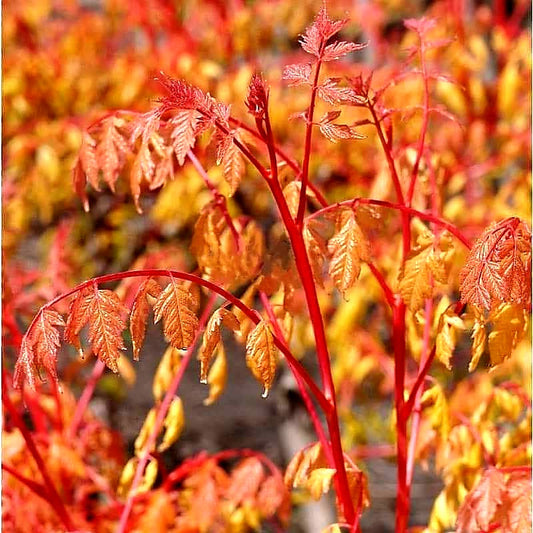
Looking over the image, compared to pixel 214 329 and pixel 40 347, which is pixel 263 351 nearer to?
pixel 214 329

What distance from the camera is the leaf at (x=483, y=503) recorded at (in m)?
1.04

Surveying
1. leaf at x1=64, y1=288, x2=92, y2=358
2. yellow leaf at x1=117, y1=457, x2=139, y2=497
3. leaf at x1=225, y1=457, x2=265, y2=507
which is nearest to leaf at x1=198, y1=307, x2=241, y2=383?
leaf at x1=64, y1=288, x2=92, y2=358

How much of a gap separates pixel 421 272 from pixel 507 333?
0.11m

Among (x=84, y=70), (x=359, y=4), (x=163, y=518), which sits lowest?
(x=163, y=518)

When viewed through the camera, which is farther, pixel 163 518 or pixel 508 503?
pixel 163 518

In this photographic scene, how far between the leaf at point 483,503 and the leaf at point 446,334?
0.15 meters

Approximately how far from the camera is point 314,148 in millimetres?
2576

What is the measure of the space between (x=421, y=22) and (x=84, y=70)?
5.83ft

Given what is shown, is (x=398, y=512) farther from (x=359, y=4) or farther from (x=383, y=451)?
(x=359, y=4)

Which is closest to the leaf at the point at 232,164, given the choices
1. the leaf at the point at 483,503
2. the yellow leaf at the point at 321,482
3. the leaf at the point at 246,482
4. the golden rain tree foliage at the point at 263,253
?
the golden rain tree foliage at the point at 263,253

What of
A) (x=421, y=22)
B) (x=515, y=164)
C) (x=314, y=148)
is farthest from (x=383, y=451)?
(x=421, y=22)

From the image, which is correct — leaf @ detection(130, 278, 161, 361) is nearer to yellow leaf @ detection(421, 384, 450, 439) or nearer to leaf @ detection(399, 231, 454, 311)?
leaf @ detection(399, 231, 454, 311)

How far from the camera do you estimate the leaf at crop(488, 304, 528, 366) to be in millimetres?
952

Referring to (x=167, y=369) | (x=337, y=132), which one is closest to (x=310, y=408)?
(x=167, y=369)
